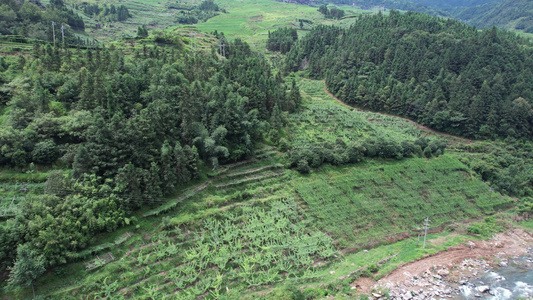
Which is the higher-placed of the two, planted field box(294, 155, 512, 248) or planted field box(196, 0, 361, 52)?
planted field box(196, 0, 361, 52)

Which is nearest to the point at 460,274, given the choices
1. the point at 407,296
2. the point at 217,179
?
the point at 407,296

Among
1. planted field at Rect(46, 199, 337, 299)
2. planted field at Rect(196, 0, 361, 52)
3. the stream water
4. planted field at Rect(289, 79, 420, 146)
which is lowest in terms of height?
the stream water

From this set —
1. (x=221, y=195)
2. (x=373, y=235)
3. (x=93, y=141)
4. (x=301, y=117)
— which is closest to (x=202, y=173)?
(x=221, y=195)

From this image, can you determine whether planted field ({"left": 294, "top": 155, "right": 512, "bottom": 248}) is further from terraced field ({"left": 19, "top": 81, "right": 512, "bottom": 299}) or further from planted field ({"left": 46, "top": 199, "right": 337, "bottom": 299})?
planted field ({"left": 46, "top": 199, "right": 337, "bottom": 299})

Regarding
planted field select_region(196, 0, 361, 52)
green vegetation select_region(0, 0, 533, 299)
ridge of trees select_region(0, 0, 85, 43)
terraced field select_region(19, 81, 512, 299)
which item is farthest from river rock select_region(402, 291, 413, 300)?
planted field select_region(196, 0, 361, 52)

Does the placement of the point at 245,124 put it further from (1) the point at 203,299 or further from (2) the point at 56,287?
(2) the point at 56,287

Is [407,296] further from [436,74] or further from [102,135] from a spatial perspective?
[436,74]
